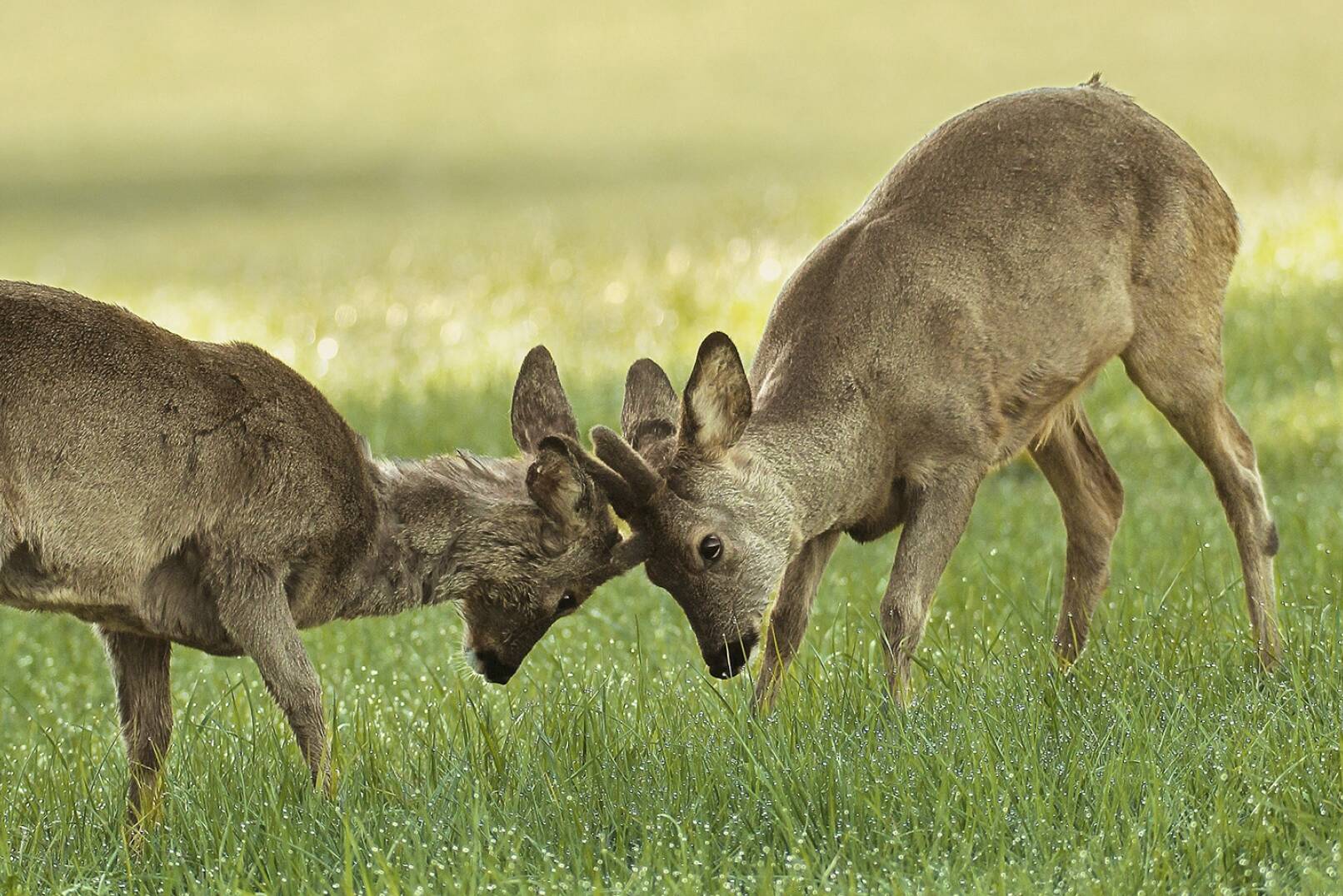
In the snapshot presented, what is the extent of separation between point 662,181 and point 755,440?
18945mm

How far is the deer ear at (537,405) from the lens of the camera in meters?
6.39

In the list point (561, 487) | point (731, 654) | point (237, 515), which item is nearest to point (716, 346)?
point (561, 487)

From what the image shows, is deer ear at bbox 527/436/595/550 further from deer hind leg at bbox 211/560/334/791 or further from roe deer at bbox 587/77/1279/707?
deer hind leg at bbox 211/560/334/791

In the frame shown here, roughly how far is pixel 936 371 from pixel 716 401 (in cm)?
79

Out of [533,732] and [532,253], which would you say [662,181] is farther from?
[533,732]

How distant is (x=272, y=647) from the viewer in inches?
226

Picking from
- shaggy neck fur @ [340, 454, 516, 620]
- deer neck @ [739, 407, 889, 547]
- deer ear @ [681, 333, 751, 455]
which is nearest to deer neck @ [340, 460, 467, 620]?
shaggy neck fur @ [340, 454, 516, 620]

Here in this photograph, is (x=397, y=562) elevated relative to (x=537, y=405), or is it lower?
lower

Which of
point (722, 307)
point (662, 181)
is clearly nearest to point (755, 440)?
point (722, 307)

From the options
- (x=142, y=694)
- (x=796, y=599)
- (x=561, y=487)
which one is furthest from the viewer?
(x=796, y=599)

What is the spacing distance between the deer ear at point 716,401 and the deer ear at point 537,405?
40cm

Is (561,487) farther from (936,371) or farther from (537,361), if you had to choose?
(936,371)

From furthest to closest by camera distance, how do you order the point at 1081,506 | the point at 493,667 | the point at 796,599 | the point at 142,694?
the point at 1081,506 → the point at 796,599 → the point at 493,667 → the point at 142,694

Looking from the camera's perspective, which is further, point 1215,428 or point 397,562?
point 1215,428
